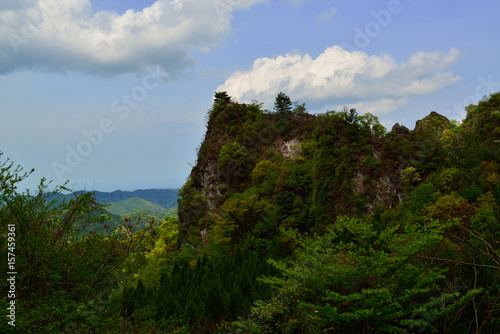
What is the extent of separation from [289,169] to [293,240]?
991 cm

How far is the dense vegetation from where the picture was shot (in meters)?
9.18

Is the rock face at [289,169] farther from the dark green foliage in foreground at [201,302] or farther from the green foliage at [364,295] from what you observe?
the green foliage at [364,295]

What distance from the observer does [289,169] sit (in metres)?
34.8

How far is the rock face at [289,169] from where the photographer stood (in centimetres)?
2741

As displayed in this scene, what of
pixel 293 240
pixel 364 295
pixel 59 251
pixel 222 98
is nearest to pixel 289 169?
pixel 293 240

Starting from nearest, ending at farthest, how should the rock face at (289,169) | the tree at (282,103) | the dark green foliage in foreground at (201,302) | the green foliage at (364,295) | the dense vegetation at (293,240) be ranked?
the green foliage at (364,295), the dense vegetation at (293,240), the dark green foliage in foreground at (201,302), the rock face at (289,169), the tree at (282,103)

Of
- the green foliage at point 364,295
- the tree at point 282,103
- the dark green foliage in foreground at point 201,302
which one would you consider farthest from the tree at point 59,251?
the tree at point 282,103

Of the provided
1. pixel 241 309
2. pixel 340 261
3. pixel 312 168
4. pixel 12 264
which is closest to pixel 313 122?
pixel 312 168

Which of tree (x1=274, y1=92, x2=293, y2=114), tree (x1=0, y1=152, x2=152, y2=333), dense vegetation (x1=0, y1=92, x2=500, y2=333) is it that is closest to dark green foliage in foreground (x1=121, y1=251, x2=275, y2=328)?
dense vegetation (x1=0, y1=92, x2=500, y2=333)

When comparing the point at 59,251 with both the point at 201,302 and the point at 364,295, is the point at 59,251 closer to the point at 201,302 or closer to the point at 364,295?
the point at 201,302

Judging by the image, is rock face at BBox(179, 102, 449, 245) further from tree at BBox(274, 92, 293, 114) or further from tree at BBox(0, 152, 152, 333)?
tree at BBox(0, 152, 152, 333)

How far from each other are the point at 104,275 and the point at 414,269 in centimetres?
932

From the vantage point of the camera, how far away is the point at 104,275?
1148 centimetres

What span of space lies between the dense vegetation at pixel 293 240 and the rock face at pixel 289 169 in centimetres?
13
